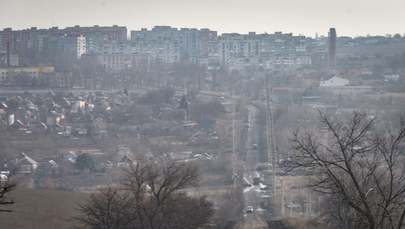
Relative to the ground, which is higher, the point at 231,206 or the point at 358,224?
the point at 358,224

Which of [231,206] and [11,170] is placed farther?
[11,170]

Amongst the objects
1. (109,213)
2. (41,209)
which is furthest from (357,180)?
(41,209)

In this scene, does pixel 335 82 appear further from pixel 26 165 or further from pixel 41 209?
pixel 41 209

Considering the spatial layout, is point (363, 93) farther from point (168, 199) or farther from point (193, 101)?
point (168, 199)

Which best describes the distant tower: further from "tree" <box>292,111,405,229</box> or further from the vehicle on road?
"tree" <box>292,111,405,229</box>

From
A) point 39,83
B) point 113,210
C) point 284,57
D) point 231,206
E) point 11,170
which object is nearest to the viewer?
point 113,210

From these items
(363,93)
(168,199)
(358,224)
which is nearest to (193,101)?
(363,93)
